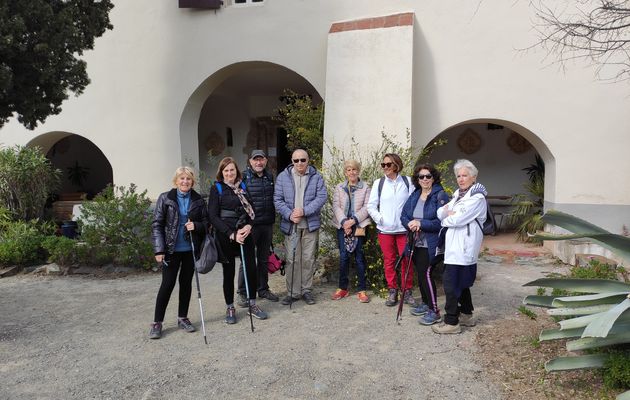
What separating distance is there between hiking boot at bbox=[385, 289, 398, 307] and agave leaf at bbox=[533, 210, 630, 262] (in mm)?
1801

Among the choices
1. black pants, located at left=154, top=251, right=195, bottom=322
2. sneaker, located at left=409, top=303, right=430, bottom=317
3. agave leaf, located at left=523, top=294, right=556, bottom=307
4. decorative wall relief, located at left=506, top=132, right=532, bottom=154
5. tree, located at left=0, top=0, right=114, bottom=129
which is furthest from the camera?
decorative wall relief, located at left=506, top=132, right=532, bottom=154

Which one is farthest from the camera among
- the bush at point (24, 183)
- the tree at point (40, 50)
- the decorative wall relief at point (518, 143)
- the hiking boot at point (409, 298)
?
the decorative wall relief at point (518, 143)

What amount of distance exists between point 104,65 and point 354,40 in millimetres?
4857

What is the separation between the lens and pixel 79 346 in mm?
3748

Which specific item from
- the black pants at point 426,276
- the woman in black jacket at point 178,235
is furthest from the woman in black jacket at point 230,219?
the black pants at point 426,276

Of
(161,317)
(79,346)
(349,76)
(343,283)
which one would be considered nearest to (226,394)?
(161,317)

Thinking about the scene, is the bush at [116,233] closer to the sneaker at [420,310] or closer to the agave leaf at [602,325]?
the sneaker at [420,310]

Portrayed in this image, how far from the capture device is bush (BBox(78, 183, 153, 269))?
6297 mm

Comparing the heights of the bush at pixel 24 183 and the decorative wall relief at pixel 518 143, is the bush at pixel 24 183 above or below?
below

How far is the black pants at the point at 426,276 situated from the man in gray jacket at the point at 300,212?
3.54 ft

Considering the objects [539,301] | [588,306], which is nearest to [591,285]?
[588,306]

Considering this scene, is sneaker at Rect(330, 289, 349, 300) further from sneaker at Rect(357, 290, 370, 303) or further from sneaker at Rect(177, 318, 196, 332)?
sneaker at Rect(177, 318, 196, 332)

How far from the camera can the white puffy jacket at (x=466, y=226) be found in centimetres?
360

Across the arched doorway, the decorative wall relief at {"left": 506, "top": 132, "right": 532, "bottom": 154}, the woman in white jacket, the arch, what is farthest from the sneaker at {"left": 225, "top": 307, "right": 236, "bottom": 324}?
the decorative wall relief at {"left": 506, "top": 132, "right": 532, "bottom": 154}
